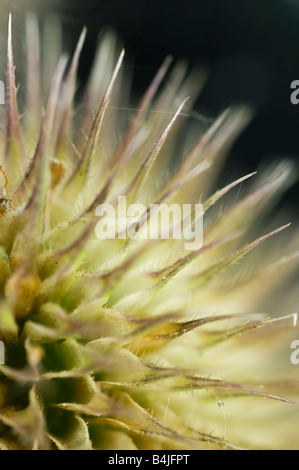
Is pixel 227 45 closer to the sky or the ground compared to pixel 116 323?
closer to the sky

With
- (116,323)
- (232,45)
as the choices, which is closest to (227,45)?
(232,45)

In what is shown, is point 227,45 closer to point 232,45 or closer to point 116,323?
point 232,45

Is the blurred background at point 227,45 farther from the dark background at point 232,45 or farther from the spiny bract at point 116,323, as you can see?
the spiny bract at point 116,323

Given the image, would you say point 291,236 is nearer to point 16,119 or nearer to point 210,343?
point 210,343

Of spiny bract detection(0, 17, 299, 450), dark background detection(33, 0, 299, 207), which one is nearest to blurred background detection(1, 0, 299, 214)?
dark background detection(33, 0, 299, 207)

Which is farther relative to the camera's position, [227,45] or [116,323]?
[227,45]
